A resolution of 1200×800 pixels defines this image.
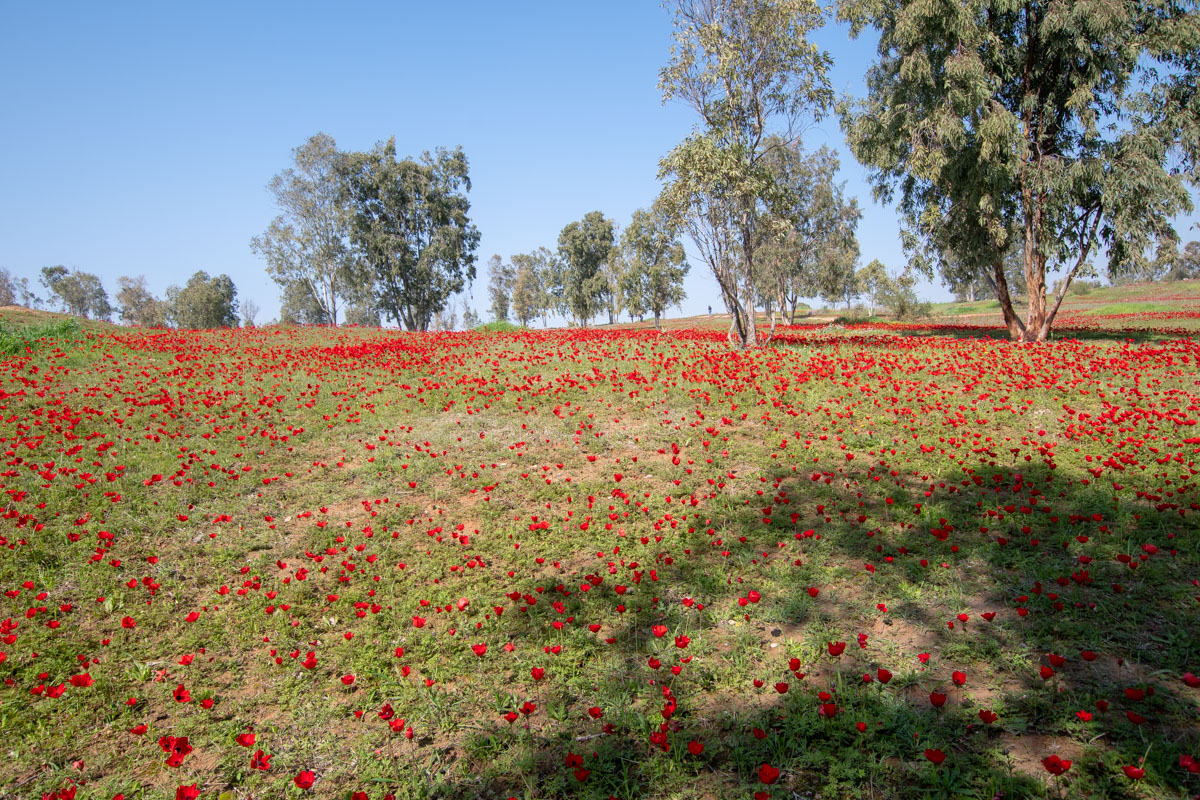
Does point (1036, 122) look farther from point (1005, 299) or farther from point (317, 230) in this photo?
point (317, 230)

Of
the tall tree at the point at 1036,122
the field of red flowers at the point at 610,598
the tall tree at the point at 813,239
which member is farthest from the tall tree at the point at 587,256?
the field of red flowers at the point at 610,598

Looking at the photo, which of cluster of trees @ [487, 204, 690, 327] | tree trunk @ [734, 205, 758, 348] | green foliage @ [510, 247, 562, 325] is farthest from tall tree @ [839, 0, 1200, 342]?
green foliage @ [510, 247, 562, 325]

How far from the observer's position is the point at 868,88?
22312 millimetres

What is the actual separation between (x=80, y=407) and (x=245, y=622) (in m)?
8.20

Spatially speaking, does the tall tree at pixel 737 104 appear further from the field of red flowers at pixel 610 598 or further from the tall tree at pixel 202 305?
the tall tree at pixel 202 305

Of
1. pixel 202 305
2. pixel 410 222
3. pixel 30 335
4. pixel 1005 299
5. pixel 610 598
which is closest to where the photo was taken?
pixel 610 598

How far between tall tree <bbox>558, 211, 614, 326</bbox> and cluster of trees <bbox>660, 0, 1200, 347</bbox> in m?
41.9

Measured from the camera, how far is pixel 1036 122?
19578mm

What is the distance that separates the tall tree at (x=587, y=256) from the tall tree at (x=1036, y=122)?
136 feet

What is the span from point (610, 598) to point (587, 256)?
5927 centimetres

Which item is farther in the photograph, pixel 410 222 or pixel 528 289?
pixel 528 289

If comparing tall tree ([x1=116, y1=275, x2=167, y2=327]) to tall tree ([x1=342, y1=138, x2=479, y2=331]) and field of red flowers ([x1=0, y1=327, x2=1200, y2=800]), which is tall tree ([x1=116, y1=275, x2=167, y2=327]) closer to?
tall tree ([x1=342, y1=138, x2=479, y2=331])

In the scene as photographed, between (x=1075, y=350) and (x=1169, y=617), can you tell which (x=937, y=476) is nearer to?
(x=1169, y=617)

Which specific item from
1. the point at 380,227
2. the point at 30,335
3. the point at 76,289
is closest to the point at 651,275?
the point at 380,227
